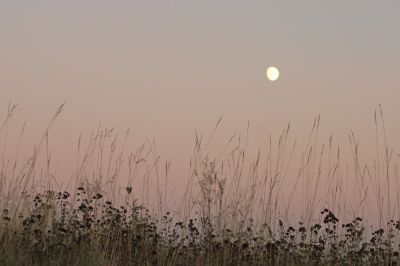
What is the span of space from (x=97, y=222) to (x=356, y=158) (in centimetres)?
267

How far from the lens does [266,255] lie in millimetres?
6637

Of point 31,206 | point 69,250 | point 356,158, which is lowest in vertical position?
point 69,250

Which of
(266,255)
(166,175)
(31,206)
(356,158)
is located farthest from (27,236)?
(356,158)

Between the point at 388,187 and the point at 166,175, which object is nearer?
the point at 388,187

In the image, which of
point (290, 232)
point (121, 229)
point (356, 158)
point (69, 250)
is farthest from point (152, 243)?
point (356, 158)

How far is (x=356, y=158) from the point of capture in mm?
6773

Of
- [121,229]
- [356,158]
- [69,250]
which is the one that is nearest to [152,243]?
[121,229]

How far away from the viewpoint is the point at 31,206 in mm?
7016

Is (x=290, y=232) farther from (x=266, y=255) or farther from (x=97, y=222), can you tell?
(x=97, y=222)

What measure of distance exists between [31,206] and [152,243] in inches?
51.9

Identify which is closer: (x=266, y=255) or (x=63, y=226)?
(x=266, y=255)

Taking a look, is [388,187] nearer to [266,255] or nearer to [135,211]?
[266,255]

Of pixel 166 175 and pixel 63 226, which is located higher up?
pixel 166 175

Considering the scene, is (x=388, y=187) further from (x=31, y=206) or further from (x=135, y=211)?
(x=31, y=206)
